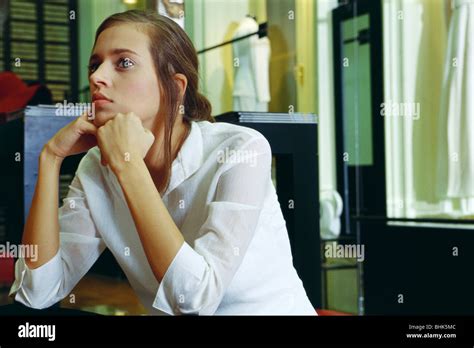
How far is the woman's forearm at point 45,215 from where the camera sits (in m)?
0.88

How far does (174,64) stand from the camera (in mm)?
895

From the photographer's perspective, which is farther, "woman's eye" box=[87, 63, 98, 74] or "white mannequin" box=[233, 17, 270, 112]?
"white mannequin" box=[233, 17, 270, 112]

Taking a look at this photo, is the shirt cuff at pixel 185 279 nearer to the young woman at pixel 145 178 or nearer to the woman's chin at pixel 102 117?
the young woman at pixel 145 178

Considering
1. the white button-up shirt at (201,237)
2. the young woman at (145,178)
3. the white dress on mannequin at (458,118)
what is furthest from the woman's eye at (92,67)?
the white dress on mannequin at (458,118)

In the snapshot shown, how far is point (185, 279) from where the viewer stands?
76 cm

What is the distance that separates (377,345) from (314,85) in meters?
0.72

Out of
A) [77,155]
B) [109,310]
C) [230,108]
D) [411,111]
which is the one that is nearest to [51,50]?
[77,155]

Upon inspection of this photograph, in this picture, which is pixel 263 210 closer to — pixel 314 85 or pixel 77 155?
pixel 77 155

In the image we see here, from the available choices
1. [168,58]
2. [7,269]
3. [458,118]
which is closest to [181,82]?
[168,58]

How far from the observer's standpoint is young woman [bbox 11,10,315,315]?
32.7 inches

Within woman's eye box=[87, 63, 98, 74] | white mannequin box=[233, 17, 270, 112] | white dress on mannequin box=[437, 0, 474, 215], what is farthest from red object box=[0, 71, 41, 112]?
white dress on mannequin box=[437, 0, 474, 215]

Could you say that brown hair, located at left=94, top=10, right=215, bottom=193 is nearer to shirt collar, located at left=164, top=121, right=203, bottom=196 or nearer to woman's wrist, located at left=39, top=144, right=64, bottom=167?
shirt collar, located at left=164, top=121, right=203, bottom=196

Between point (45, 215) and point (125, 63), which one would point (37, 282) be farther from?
point (125, 63)

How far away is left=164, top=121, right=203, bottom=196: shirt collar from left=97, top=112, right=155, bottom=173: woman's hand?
0.05m
